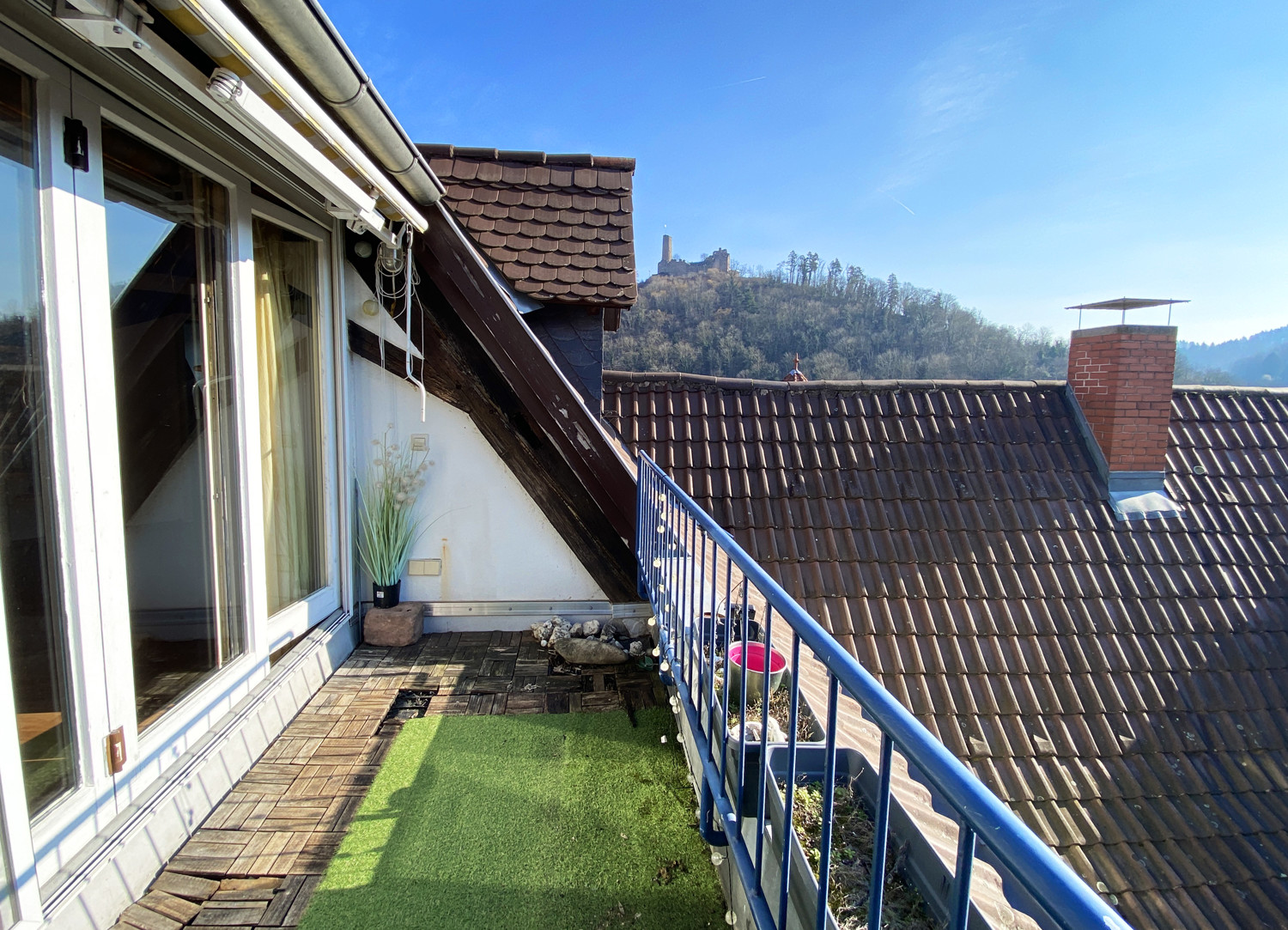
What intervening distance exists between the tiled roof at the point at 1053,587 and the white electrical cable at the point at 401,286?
1946 mm

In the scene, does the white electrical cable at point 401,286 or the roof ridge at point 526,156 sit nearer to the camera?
the white electrical cable at point 401,286

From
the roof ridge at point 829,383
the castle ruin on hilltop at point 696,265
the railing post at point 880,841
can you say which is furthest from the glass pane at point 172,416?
the castle ruin on hilltop at point 696,265

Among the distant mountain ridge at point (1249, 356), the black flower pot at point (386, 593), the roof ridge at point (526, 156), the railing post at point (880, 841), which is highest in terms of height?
the distant mountain ridge at point (1249, 356)

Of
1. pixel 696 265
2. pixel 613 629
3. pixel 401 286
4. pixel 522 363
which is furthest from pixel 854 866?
pixel 696 265

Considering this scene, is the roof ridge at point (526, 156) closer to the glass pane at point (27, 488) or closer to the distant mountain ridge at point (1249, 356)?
the glass pane at point (27, 488)

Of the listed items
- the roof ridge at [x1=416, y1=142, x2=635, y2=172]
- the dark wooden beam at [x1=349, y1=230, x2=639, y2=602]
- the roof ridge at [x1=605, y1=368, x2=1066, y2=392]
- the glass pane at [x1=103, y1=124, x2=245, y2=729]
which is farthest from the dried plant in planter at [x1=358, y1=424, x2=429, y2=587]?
the roof ridge at [x1=605, y1=368, x2=1066, y2=392]

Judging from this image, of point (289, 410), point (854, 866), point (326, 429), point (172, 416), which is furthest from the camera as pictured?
point (326, 429)

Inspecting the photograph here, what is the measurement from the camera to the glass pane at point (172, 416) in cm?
176

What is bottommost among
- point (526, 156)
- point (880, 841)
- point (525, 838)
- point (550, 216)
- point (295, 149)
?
point (525, 838)

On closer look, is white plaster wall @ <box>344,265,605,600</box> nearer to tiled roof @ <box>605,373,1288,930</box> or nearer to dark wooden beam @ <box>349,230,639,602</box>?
dark wooden beam @ <box>349,230,639,602</box>

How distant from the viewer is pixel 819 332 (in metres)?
33.2

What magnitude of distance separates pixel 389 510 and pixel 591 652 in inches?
53.9

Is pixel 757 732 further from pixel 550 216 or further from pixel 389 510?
pixel 550 216

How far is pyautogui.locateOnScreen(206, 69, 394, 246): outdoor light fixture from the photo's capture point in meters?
1.50
